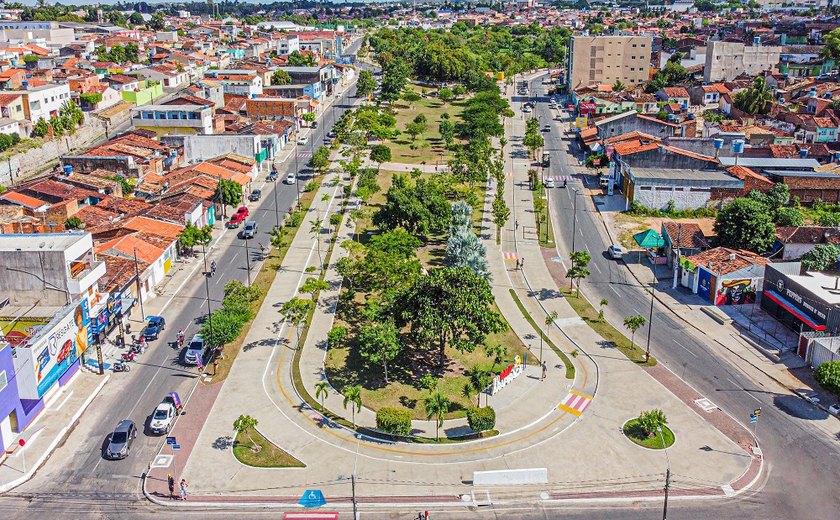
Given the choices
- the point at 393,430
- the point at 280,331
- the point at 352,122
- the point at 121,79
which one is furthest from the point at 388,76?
the point at 393,430

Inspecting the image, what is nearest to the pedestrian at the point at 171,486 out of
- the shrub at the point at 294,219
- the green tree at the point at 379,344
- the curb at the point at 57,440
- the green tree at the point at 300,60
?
the curb at the point at 57,440

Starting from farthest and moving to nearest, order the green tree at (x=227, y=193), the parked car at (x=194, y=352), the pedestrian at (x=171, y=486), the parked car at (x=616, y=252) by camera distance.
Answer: the green tree at (x=227, y=193) → the parked car at (x=616, y=252) → the parked car at (x=194, y=352) → the pedestrian at (x=171, y=486)

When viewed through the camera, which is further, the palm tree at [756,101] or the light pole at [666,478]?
the palm tree at [756,101]

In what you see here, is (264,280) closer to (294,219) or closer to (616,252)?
(294,219)

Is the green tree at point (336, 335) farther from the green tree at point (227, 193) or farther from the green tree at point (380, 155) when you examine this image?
the green tree at point (380, 155)

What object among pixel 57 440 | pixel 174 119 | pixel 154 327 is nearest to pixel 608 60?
pixel 174 119

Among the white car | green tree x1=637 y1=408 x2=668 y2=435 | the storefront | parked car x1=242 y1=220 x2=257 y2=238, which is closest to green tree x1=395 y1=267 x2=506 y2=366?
green tree x1=637 y1=408 x2=668 y2=435

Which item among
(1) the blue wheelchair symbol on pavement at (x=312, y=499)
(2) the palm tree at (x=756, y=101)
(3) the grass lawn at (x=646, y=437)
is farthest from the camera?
(2) the palm tree at (x=756, y=101)

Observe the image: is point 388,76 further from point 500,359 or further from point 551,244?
point 500,359
